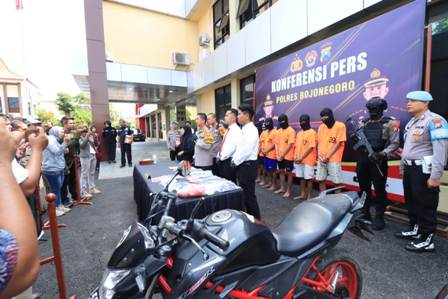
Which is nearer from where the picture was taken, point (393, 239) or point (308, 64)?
point (393, 239)

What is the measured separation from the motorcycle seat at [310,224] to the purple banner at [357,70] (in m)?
2.56

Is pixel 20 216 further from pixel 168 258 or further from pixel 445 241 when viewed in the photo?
pixel 445 241

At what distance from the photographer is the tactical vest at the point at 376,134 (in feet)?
10.7

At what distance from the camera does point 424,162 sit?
263 cm

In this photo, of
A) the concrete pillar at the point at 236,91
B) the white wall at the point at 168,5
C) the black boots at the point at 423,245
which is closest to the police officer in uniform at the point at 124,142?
the concrete pillar at the point at 236,91

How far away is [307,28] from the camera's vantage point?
568 centimetres

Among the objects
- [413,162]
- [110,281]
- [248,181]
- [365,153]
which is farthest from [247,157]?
[110,281]

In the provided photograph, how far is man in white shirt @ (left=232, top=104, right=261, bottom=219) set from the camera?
322 centimetres

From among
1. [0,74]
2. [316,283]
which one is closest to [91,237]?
[316,283]

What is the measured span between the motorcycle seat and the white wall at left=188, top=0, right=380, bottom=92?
4.35 meters

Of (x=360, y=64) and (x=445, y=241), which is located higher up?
(x=360, y=64)

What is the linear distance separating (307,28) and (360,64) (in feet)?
7.33

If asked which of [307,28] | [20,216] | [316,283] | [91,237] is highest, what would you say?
[307,28]

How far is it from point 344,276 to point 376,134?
7.18 feet
